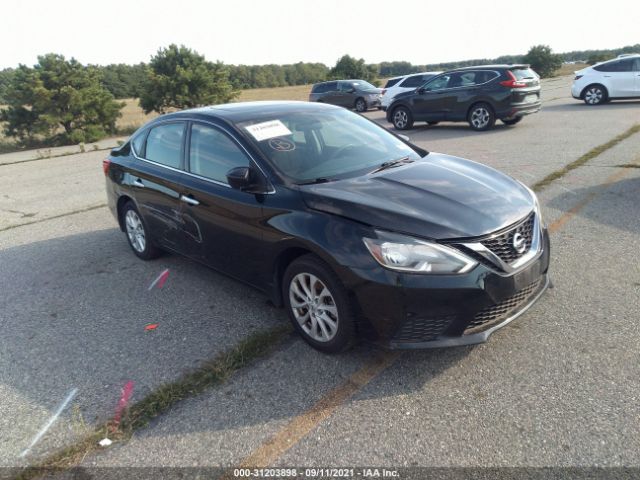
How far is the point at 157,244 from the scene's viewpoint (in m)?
4.97

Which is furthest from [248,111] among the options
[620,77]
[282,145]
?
[620,77]

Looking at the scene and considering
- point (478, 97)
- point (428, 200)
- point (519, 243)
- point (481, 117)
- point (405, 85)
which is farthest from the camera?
point (405, 85)

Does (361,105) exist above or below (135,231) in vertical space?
above

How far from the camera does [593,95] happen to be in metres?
17.9

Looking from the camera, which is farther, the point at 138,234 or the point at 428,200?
the point at 138,234

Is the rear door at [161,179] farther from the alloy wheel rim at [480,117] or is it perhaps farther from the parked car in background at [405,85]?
the parked car in background at [405,85]

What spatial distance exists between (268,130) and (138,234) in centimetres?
221

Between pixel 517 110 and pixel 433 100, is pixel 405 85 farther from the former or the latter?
pixel 517 110

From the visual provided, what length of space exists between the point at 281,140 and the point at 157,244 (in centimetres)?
191

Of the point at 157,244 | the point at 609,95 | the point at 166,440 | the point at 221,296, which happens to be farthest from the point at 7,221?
the point at 609,95

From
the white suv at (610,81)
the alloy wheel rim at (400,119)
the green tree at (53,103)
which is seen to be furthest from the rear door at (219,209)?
the green tree at (53,103)

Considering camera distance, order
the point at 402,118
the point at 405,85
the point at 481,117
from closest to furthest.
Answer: the point at 481,117 < the point at 402,118 < the point at 405,85

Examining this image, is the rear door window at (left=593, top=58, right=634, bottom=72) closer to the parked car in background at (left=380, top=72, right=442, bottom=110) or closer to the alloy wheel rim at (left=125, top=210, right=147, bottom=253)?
the parked car in background at (left=380, top=72, right=442, bottom=110)

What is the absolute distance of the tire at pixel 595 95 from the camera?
17672 millimetres
